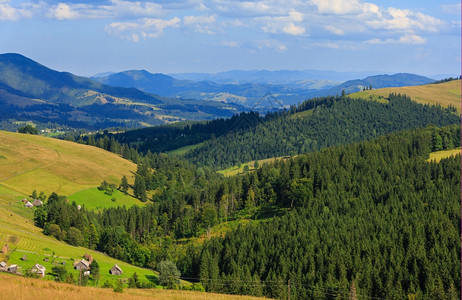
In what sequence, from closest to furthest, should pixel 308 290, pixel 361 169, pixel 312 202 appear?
pixel 308 290 < pixel 312 202 < pixel 361 169

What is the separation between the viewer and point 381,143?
195125 mm

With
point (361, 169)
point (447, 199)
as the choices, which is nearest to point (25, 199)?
point (361, 169)

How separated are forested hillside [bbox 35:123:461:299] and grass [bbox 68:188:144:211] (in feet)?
50.0

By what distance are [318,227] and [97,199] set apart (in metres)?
101

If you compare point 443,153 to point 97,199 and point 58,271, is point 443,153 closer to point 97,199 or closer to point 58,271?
point 97,199

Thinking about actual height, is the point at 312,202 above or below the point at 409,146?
below

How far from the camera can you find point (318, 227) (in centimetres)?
11788

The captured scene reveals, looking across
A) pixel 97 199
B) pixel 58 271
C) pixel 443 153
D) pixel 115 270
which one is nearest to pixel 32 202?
pixel 97 199

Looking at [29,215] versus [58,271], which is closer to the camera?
[58,271]

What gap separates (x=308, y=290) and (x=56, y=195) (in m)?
108

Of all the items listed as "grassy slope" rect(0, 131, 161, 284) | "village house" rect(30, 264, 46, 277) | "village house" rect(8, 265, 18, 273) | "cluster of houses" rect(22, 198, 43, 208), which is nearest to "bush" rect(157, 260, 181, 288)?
"grassy slope" rect(0, 131, 161, 284)

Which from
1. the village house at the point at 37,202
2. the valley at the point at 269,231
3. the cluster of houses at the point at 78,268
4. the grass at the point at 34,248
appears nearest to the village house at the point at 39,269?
the cluster of houses at the point at 78,268

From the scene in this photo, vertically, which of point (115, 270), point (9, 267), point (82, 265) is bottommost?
point (115, 270)

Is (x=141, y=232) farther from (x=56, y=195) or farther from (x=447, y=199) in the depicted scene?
(x=447, y=199)
